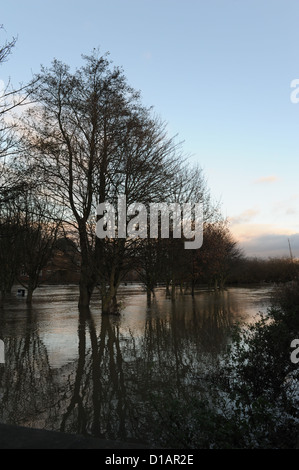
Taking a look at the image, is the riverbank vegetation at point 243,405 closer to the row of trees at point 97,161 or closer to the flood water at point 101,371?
the flood water at point 101,371

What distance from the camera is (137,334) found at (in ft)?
46.3

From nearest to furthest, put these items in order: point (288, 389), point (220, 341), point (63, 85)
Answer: point (288, 389) → point (220, 341) → point (63, 85)

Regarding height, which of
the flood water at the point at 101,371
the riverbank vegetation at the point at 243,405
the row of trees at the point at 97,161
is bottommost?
the flood water at the point at 101,371

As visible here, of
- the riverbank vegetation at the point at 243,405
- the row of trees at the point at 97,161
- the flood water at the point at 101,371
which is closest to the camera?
the riverbank vegetation at the point at 243,405

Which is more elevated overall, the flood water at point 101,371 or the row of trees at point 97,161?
the row of trees at point 97,161

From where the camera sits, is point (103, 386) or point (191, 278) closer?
point (103, 386)

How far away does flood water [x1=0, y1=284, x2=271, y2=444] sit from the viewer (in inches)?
221

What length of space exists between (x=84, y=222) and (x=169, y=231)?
29.2 feet

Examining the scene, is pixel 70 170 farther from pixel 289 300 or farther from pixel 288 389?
pixel 288 389

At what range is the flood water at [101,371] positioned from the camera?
5.62m

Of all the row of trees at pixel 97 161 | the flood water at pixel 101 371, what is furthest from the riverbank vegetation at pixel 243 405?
the row of trees at pixel 97 161

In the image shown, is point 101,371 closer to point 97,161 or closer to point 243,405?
point 243,405

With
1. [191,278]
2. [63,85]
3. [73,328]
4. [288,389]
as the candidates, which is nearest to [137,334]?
[73,328]

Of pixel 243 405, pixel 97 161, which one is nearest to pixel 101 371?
pixel 243 405
